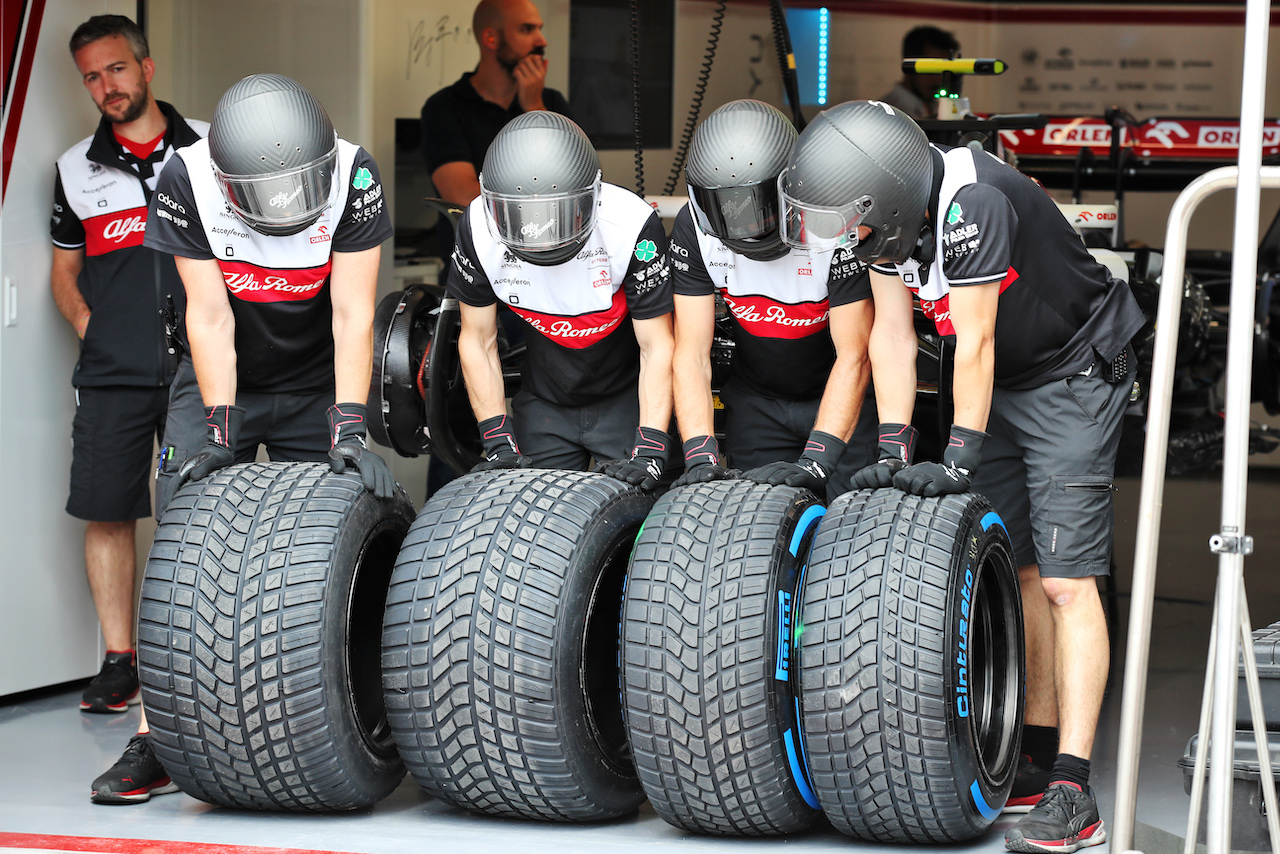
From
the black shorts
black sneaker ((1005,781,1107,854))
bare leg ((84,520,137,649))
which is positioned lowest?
black sneaker ((1005,781,1107,854))

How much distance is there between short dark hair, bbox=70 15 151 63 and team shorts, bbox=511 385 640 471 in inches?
68.6

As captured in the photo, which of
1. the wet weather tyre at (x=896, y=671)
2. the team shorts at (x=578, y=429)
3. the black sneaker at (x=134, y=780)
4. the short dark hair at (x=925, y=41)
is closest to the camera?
the wet weather tyre at (x=896, y=671)

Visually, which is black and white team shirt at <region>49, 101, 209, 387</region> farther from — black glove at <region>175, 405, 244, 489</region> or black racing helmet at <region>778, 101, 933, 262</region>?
black racing helmet at <region>778, 101, 933, 262</region>

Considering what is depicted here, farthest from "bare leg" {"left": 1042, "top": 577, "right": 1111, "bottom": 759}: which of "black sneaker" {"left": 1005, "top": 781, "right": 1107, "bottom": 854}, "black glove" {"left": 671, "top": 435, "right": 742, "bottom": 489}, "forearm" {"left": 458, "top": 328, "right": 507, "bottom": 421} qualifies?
"forearm" {"left": 458, "top": 328, "right": 507, "bottom": 421}

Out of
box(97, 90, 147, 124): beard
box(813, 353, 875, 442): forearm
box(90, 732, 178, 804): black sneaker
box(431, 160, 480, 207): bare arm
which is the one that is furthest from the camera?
box(431, 160, 480, 207): bare arm

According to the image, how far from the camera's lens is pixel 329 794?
10.9 feet

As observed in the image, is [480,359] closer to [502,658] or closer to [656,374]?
[656,374]

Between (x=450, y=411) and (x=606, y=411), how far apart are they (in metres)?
0.61

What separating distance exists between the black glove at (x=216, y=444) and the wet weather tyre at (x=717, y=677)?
3.69 feet

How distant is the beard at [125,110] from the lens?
177 inches

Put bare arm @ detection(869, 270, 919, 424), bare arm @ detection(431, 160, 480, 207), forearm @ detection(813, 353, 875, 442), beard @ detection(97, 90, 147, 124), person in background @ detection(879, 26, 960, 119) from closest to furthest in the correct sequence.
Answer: bare arm @ detection(869, 270, 919, 424) → forearm @ detection(813, 353, 875, 442) → beard @ detection(97, 90, 147, 124) → bare arm @ detection(431, 160, 480, 207) → person in background @ detection(879, 26, 960, 119)

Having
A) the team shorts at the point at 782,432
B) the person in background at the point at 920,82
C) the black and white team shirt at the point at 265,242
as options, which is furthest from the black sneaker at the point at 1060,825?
the person in background at the point at 920,82

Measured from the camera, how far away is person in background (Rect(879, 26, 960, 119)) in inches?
289

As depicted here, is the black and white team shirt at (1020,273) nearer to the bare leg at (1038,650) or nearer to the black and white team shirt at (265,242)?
the bare leg at (1038,650)
